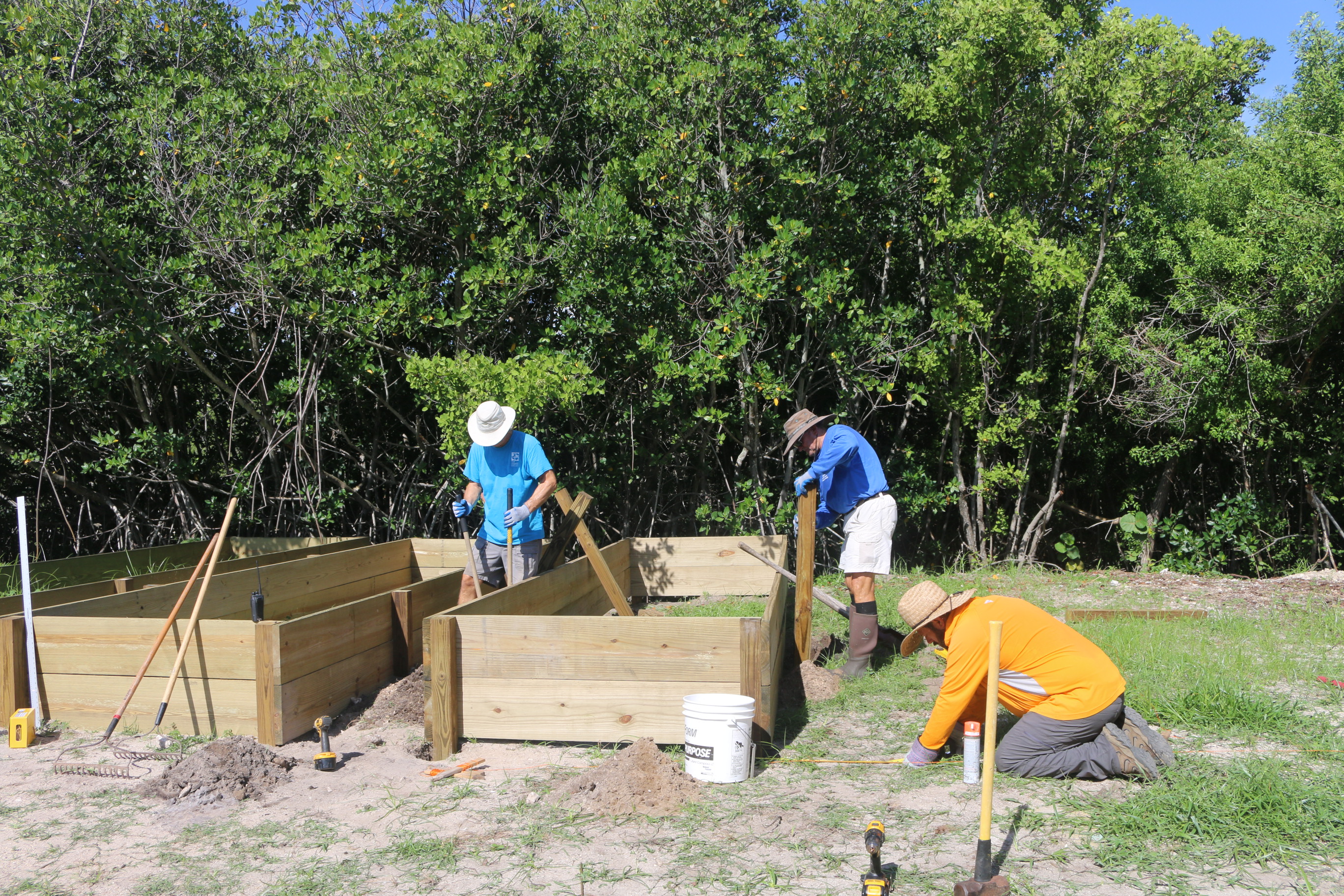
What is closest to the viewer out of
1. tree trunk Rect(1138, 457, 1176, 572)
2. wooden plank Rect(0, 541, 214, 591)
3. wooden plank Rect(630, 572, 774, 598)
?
wooden plank Rect(0, 541, 214, 591)

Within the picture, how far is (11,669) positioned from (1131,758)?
507 centimetres

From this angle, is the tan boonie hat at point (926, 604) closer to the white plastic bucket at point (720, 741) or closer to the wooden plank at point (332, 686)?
the white plastic bucket at point (720, 741)

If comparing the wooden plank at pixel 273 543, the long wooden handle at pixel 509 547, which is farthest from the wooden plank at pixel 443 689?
the wooden plank at pixel 273 543

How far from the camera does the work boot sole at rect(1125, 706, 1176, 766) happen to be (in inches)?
145

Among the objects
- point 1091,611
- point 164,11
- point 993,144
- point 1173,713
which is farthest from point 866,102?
point 164,11

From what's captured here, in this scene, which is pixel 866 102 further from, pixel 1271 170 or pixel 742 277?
pixel 1271 170

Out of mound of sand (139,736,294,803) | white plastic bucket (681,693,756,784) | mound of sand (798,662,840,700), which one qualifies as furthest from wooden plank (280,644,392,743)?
mound of sand (798,662,840,700)

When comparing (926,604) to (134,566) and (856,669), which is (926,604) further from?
(134,566)

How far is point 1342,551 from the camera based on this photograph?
9438 millimetres

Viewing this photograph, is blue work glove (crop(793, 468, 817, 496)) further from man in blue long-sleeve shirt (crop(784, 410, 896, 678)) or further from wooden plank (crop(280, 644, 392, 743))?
wooden plank (crop(280, 644, 392, 743))

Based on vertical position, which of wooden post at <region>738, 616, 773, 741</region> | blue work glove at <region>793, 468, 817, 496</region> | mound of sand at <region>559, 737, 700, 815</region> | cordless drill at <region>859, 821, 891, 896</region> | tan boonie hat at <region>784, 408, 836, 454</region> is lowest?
mound of sand at <region>559, 737, 700, 815</region>

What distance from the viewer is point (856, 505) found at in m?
5.46

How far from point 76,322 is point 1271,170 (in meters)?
10.2

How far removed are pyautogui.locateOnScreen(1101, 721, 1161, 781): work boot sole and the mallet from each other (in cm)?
118
